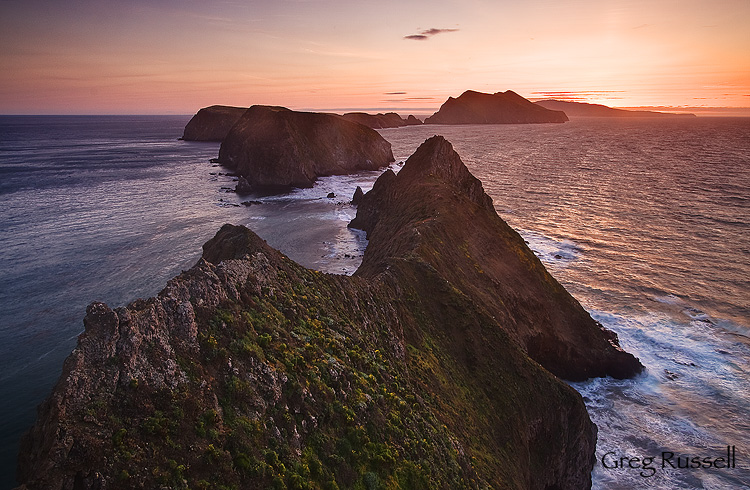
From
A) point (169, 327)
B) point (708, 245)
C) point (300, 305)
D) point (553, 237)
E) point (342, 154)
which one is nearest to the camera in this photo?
point (169, 327)

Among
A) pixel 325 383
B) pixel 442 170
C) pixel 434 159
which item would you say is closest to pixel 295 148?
pixel 434 159

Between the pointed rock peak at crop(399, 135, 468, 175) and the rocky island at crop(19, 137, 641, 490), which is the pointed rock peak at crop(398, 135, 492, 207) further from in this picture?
the rocky island at crop(19, 137, 641, 490)

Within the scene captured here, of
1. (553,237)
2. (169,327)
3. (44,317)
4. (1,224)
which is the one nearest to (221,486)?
(169,327)

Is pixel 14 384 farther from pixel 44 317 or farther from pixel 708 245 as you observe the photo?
pixel 708 245
